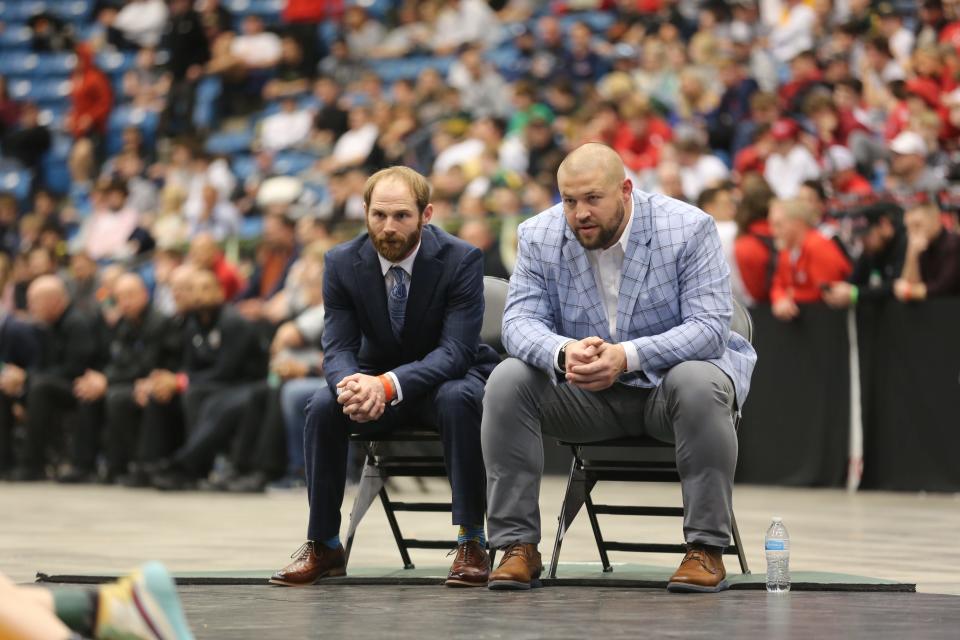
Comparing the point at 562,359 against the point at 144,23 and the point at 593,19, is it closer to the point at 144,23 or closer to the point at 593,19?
the point at 593,19

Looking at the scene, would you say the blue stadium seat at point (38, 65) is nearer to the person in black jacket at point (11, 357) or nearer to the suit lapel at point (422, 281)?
the person in black jacket at point (11, 357)

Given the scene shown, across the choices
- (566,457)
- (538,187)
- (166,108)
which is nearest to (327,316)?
(566,457)

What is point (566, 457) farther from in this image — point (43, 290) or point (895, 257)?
point (43, 290)

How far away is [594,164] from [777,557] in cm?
143

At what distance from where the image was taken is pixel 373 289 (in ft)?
19.6

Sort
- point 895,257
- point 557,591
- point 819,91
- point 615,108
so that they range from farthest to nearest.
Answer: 1. point 615,108
2. point 819,91
3. point 895,257
4. point 557,591

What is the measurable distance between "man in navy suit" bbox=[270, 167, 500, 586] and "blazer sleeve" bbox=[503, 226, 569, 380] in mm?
235

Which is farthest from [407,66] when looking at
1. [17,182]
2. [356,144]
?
[17,182]

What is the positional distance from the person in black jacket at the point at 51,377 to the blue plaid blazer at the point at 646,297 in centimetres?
764

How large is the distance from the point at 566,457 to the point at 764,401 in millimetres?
1749

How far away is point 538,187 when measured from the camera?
12.9 m

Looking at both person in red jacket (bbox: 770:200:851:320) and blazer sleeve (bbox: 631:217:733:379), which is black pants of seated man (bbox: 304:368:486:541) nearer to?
blazer sleeve (bbox: 631:217:733:379)

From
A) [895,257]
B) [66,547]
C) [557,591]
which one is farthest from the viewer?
[895,257]

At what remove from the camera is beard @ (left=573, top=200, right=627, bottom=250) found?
18.4ft
